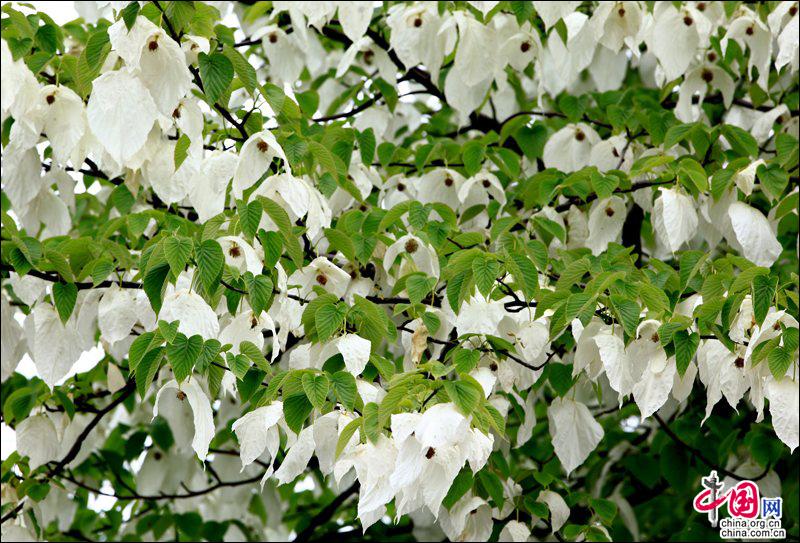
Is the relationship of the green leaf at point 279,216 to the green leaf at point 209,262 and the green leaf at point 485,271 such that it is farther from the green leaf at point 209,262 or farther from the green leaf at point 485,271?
the green leaf at point 485,271

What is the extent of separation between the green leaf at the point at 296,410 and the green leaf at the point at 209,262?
0.23 m

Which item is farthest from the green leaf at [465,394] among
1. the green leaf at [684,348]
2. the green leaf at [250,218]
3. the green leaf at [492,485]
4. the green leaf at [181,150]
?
the green leaf at [181,150]

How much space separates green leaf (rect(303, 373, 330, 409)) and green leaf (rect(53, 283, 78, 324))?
0.68m

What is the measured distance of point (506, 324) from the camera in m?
2.21

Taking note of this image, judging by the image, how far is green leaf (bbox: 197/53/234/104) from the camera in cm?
193

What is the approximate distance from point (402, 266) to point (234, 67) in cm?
57

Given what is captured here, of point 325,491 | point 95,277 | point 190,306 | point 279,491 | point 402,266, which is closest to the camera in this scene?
point 190,306

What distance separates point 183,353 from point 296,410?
0.20 metres

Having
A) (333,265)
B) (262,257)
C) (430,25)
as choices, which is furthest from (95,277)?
(430,25)

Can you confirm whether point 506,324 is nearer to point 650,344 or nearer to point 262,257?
point 650,344

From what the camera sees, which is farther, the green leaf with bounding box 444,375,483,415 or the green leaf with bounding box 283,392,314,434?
the green leaf with bounding box 283,392,314,434

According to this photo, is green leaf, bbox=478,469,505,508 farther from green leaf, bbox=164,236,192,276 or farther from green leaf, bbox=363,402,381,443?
green leaf, bbox=164,236,192,276

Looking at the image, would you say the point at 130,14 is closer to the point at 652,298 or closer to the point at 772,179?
the point at 652,298

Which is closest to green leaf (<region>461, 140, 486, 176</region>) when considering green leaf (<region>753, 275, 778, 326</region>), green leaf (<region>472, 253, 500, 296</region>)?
green leaf (<region>472, 253, 500, 296</region>)
